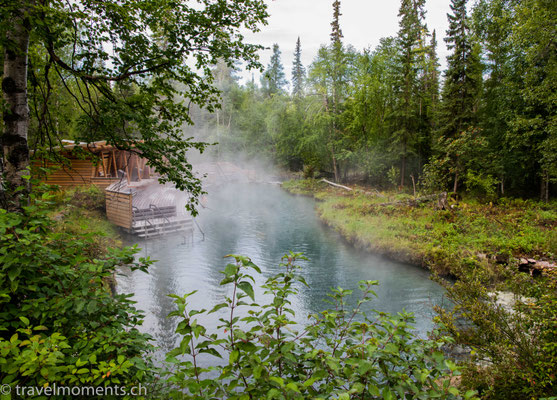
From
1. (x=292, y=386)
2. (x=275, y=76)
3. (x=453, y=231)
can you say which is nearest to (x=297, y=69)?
(x=275, y=76)

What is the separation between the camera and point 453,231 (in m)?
13.5

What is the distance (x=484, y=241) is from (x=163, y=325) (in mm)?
13082

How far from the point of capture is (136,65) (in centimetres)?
449

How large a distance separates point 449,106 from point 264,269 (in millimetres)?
18737

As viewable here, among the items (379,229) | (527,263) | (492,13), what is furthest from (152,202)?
(492,13)

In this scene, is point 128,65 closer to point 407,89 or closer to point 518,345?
point 518,345

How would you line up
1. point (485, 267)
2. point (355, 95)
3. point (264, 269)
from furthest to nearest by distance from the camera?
1. point (355, 95)
2. point (264, 269)
3. point (485, 267)

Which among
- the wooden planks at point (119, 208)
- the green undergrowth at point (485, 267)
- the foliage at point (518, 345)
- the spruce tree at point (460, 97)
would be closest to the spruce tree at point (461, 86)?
the spruce tree at point (460, 97)

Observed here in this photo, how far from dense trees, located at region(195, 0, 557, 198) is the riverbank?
2.38 m

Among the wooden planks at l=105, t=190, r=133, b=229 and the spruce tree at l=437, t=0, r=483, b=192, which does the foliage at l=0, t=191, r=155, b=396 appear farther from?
the spruce tree at l=437, t=0, r=483, b=192

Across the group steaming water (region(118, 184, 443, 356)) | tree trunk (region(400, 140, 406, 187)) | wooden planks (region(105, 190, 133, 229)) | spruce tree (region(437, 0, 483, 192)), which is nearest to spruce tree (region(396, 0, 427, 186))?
tree trunk (region(400, 140, 406, 187))

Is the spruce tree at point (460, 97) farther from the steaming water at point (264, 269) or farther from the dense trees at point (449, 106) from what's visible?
the steaming water at point (264, 269)

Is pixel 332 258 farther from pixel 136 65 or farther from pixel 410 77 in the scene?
pixel 410 77

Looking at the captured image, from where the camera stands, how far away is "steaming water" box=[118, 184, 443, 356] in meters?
9.22
